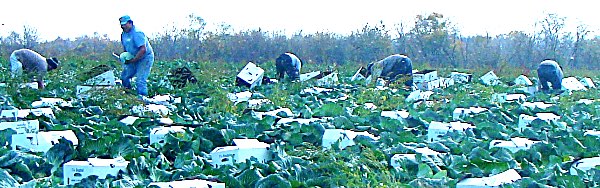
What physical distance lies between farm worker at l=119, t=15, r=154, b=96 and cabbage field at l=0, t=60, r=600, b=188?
0.49 meters

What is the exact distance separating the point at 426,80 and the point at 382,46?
15.5 meters

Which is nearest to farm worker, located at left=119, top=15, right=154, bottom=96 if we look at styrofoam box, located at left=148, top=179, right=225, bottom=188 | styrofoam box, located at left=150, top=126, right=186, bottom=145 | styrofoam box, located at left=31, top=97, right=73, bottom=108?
styrofoam box, located at left=31, top=97, right=73, bottom=108

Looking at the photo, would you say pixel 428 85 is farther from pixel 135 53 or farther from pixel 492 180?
pixel 492 180

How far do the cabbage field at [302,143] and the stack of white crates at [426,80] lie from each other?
3.69m

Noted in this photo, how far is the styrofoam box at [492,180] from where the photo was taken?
4.09 metres

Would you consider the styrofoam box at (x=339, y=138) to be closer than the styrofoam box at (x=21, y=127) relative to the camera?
Yes

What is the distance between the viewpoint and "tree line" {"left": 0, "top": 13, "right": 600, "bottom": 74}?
29.3 meters

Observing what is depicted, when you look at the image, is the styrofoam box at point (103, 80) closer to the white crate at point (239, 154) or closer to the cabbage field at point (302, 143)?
the cabbage field at point (302, 143)

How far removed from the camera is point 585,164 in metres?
4.88

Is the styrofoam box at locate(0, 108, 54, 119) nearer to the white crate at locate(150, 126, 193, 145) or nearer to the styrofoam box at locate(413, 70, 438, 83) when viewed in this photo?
the white crate at locate(150, 126, 193, 145)

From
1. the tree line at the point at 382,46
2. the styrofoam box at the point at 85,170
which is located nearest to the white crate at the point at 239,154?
the styrofoam box at the point at 85,170

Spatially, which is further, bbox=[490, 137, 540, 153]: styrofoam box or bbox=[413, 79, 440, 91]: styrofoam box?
bbox=[413, 79, 440, 91]: styrofoam box

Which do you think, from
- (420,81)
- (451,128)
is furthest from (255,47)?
(451,128)

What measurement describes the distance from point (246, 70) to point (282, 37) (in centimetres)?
1738
